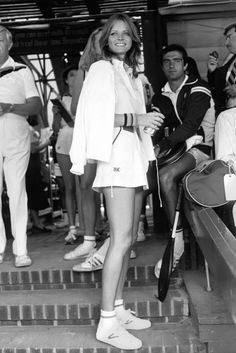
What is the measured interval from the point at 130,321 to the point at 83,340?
309mm

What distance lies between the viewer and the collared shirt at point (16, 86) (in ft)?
12.7

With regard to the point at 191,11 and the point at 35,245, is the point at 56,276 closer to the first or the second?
the point at 35,245

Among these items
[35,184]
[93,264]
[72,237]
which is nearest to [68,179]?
[72,237]

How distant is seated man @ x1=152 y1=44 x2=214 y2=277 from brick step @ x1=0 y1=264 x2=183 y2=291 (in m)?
0.13

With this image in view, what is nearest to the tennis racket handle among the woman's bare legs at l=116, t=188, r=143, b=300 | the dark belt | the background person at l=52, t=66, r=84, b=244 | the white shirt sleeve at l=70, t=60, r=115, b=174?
the woman's bare legs at l=116, t=188, r=143, b=300

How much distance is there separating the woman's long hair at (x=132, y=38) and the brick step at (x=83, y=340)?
1606 mm

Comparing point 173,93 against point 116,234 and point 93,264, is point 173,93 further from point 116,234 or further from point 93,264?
point 116,234

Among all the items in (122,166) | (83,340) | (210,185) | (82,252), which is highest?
(122,166)

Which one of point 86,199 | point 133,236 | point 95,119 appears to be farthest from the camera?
point 86,199

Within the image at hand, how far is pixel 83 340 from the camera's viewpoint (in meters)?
3.04

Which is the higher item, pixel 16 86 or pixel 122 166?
pixel 16 86

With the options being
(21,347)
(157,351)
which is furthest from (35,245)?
(157,351)

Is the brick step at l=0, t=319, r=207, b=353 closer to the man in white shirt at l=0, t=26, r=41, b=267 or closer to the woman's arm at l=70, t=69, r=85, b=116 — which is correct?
the man in white shirt at l=0, t=26, r=41, b=267

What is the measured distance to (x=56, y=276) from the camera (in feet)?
12.1
